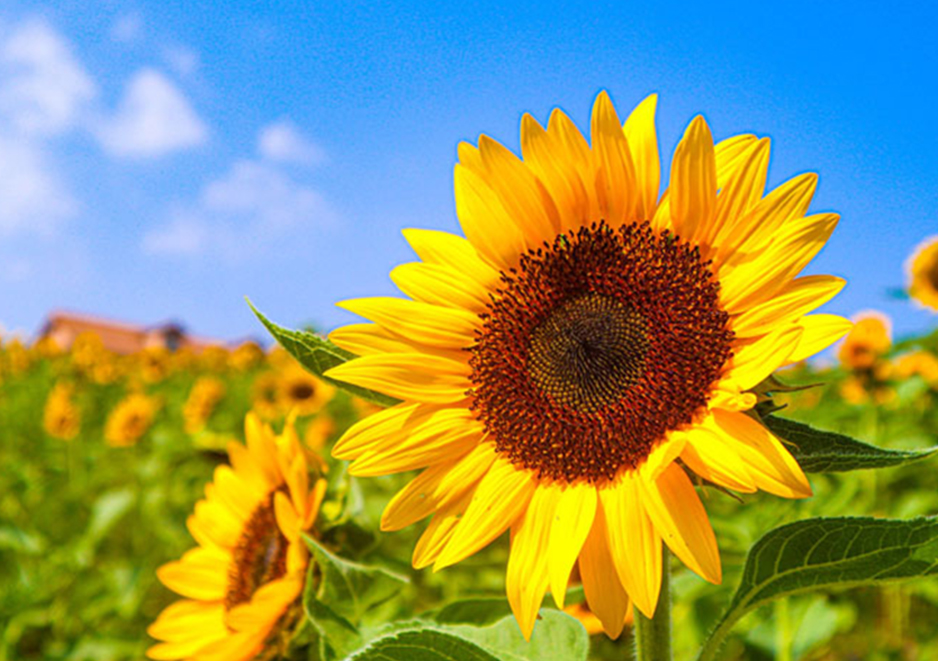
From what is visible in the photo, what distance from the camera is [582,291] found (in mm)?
1361

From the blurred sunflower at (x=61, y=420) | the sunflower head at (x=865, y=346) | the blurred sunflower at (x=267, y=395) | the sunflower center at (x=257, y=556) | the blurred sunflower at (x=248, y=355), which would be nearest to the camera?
the sunflower center at (x=257, y=556)

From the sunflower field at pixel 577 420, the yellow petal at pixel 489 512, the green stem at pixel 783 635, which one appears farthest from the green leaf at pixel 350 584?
the green stem at pixel 783 635

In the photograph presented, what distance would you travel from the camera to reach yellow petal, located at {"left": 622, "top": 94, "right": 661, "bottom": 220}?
120 cm

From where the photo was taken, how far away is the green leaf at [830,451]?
3.33 feet

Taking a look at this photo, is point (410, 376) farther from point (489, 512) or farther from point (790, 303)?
point (790, 303)

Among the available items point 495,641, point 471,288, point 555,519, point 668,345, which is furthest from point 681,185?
point 495,641

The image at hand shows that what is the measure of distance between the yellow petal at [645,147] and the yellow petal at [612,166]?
12 mm

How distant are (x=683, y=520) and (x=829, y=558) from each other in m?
0.22

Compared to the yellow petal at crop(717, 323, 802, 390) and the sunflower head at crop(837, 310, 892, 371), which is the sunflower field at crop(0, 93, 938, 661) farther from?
the sunflower head at crop(837, 310, 892, 371)

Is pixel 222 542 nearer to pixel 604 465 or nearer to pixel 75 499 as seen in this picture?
pixel 604 465

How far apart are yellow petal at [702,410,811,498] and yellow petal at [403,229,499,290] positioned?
17.7 inches

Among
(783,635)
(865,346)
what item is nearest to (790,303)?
(783,635)

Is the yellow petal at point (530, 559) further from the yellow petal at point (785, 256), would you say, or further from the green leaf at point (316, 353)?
the yellow petal at point (785, 256)

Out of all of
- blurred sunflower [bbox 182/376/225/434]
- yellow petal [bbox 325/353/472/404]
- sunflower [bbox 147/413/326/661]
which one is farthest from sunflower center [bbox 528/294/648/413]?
blurred sunflower [bbox 182/376/225/434]
